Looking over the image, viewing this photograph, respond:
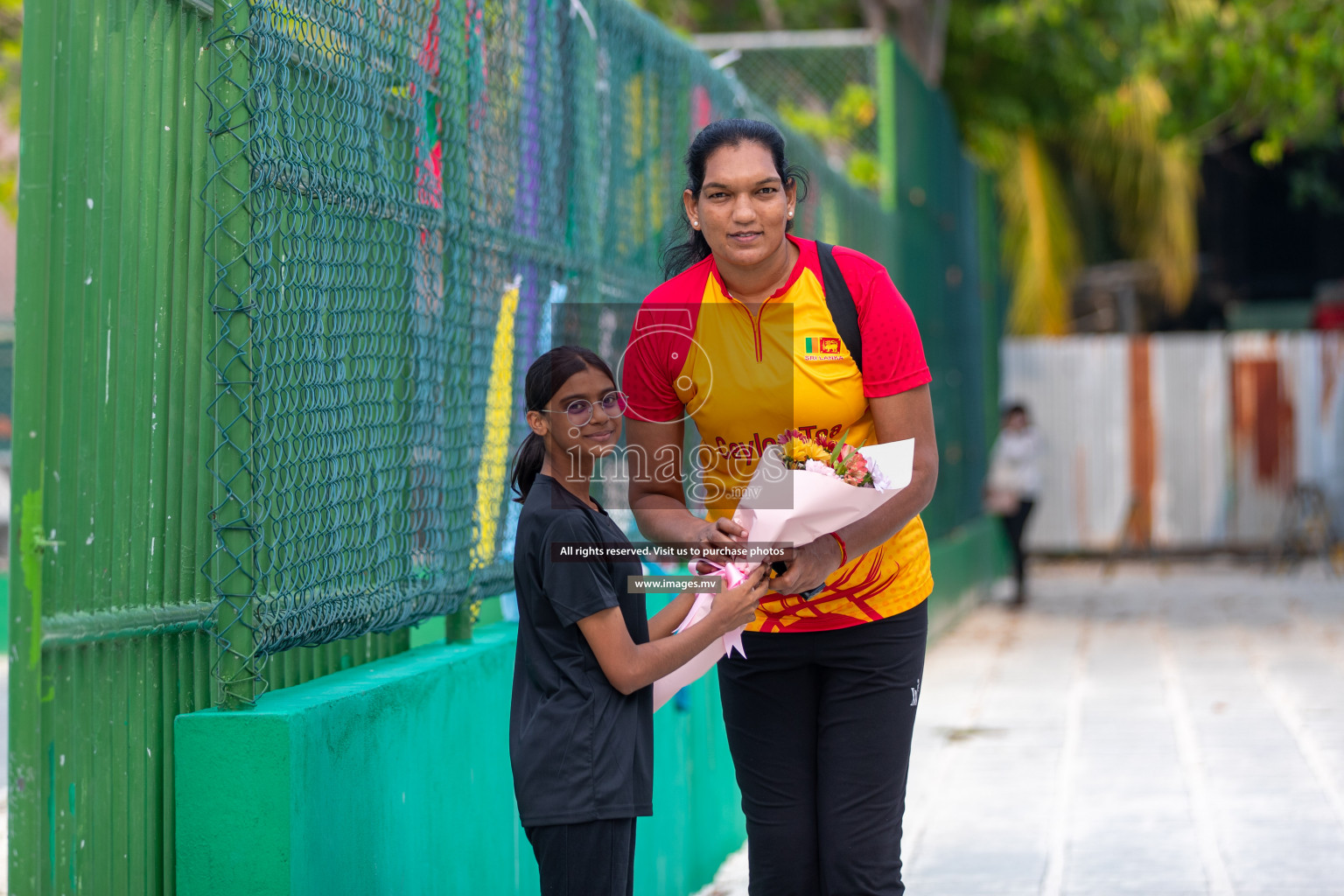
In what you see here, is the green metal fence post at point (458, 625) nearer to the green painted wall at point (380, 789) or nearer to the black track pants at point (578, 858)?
the green painted wall at point (380, 789)

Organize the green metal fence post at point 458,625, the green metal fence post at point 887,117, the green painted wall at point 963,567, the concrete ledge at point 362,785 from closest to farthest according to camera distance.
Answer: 1. the concrete ledge at point 362,785
2. the green metal fence post at point 458,625
3. the green metal fence post at point 887,117
4. the green painted wall at point 963,567

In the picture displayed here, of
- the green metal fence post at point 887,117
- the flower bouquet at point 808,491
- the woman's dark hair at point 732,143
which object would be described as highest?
the green metal fence post at point 887,117

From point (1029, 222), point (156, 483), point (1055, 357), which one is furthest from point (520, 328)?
point (1029, 222)

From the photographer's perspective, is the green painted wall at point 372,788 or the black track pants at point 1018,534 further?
the black track pants at point 1018,534

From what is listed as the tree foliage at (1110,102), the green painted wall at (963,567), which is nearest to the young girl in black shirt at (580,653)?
the green painted wall at (963,567)

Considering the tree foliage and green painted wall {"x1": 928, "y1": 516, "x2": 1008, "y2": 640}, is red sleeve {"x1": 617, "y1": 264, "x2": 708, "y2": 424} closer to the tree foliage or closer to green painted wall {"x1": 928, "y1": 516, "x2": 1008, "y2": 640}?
green painted wall {"x1": 928, "y1": 516, "x2": 1008, "y2": 640}

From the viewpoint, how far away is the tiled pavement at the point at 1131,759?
5.45m

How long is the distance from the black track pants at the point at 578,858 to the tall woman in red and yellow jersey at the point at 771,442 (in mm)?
584

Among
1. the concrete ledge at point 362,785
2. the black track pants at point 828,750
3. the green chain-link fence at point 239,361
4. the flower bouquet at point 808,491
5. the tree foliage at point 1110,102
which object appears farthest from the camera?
the tree foliage at point 1110,102

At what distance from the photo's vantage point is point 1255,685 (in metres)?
9.50

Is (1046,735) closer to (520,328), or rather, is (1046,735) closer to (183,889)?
(520,328)

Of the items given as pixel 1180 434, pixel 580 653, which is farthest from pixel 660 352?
pixel 1180 434

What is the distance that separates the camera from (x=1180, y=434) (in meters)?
18.0

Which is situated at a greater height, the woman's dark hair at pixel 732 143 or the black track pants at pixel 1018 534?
the woman's dark hair at pixel 732 143
